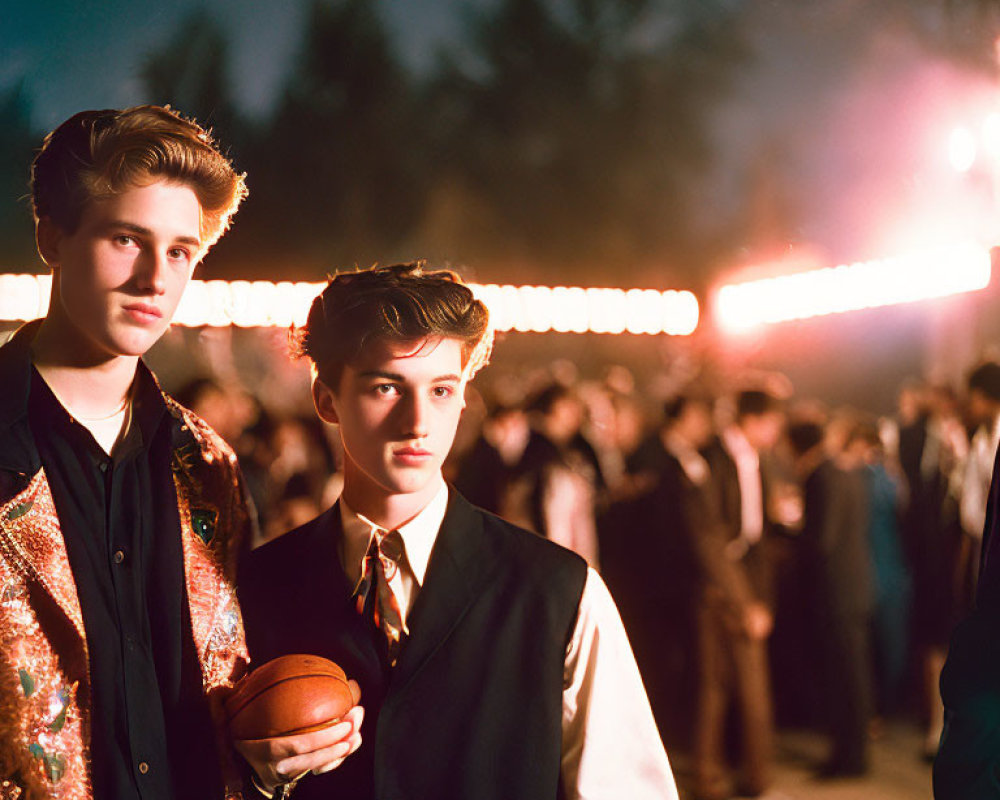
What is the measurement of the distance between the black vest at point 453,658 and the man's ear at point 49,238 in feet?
1.71

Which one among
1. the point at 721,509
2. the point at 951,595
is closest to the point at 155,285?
the point at 721,509

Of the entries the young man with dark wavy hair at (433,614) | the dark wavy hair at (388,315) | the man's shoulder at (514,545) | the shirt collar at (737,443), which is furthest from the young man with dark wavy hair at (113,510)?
the shirt collar at (737,443)

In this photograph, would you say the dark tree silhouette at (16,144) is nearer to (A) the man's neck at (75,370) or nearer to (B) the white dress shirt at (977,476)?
(A) the man's neck at (75,370)

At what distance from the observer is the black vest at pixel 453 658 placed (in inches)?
53.6

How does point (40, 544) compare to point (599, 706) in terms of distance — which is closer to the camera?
point (40, 544)

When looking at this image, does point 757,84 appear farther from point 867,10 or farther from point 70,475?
point 70,475

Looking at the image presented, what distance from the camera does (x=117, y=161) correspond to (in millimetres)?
1293

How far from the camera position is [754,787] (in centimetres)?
425

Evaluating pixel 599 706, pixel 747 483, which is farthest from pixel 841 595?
pixel 599 706

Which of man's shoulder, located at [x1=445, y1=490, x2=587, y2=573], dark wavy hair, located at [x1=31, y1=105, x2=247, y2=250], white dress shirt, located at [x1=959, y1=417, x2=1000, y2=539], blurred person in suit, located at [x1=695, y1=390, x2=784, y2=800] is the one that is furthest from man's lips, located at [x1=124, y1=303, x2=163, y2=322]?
white dress shirt, located at [x1=959, y1=417, x2=1000, y2=539]

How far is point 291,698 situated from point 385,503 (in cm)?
32

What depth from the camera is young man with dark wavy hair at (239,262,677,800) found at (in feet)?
4.50

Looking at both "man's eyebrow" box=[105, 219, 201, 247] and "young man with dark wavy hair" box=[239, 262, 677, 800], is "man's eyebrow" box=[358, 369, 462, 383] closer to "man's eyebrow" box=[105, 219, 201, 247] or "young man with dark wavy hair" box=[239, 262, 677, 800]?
"young man with dark wavy hair" box=[239, 262, 677, 800]

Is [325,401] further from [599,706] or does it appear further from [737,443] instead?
[737,443]
